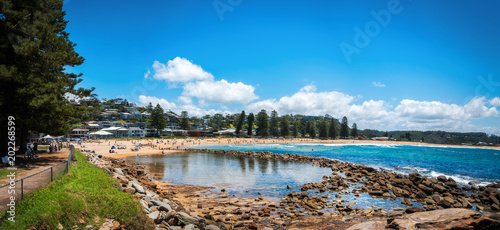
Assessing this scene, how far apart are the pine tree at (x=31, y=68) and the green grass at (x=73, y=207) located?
699 centimetres

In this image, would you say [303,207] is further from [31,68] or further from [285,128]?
[285,128]

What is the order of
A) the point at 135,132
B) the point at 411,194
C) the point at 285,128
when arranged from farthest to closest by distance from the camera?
the point at 285,128
the point at 135,132
the point at 411,194

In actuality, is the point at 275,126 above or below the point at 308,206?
above

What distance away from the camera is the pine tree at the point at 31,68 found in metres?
12.3

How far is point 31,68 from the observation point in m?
12.8

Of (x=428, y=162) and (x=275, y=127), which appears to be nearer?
(x=428, y=162)

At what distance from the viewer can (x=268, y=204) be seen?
1313 centimetres

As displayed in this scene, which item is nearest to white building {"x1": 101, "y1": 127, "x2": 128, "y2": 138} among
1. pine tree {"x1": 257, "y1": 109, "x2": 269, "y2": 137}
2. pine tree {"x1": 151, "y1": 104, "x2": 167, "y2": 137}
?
pine tree {"x1": 151, "y1": 104, "x2": 167, "y2": 137}

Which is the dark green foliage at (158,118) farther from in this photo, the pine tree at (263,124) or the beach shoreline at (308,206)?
the beach shoreline at (308,206)

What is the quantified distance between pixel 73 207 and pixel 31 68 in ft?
36.6

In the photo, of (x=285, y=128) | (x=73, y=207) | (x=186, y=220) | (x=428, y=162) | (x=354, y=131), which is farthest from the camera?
(x=354, y=131)

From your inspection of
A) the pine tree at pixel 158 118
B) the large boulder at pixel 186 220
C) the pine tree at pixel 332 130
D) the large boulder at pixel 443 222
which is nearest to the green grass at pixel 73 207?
the large boulder at pixel 186 220

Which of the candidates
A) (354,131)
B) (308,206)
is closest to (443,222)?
(308,206)

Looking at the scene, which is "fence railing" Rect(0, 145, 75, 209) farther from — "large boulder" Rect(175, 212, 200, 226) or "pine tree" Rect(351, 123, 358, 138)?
"pine tree" Rect(351, 123, 358, 138)
